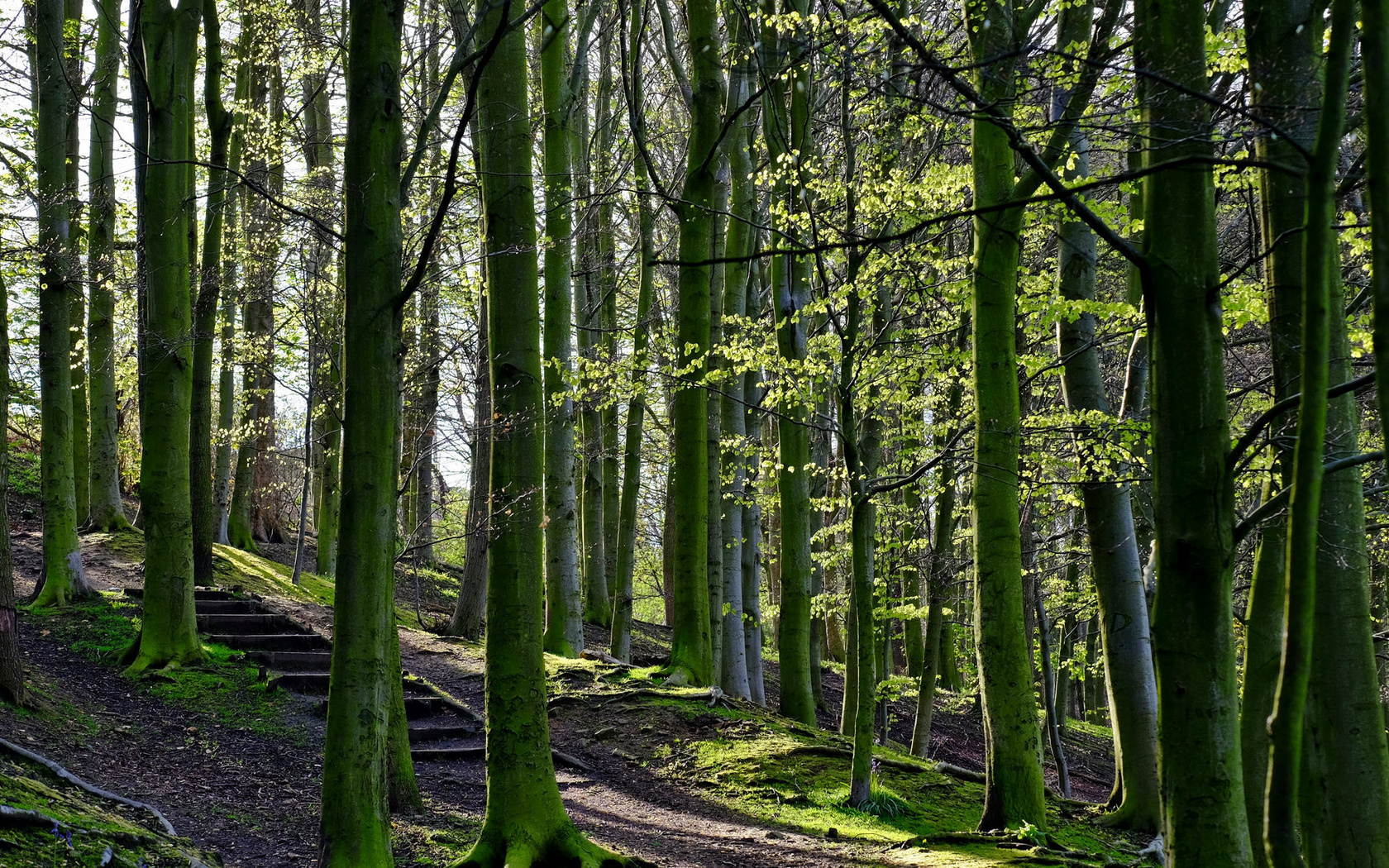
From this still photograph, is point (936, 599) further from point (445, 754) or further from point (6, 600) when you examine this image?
point (6, 600)

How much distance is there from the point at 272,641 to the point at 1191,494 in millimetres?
10085

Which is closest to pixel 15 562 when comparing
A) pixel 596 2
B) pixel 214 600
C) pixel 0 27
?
pixel 214 600

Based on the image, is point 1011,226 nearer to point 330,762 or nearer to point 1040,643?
point 330,762

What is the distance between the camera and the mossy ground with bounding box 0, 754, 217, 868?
11.3ft

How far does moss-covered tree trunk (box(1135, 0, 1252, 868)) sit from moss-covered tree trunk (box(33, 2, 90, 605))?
10596mm

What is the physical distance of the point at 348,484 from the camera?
395cm

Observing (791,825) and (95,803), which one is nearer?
(95,803)

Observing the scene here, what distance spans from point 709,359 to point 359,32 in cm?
712

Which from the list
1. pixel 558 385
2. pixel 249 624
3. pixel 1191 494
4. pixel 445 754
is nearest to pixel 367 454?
pixel 1191 494

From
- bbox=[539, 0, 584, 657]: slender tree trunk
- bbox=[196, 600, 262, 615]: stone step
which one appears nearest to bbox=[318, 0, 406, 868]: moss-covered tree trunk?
bbox=[539, 0, 584, 657]: slender tree trunk

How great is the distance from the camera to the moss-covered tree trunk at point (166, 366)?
870cm

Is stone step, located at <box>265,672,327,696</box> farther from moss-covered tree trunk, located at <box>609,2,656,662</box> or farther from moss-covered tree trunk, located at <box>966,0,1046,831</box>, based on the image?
moss-covered tree trunk, located at <box>966,0,1046,831</box>

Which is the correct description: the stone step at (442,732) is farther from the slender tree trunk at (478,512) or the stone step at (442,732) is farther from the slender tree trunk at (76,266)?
the slender tree trunk at (76,266)

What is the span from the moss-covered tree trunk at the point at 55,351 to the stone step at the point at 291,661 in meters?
2.72
